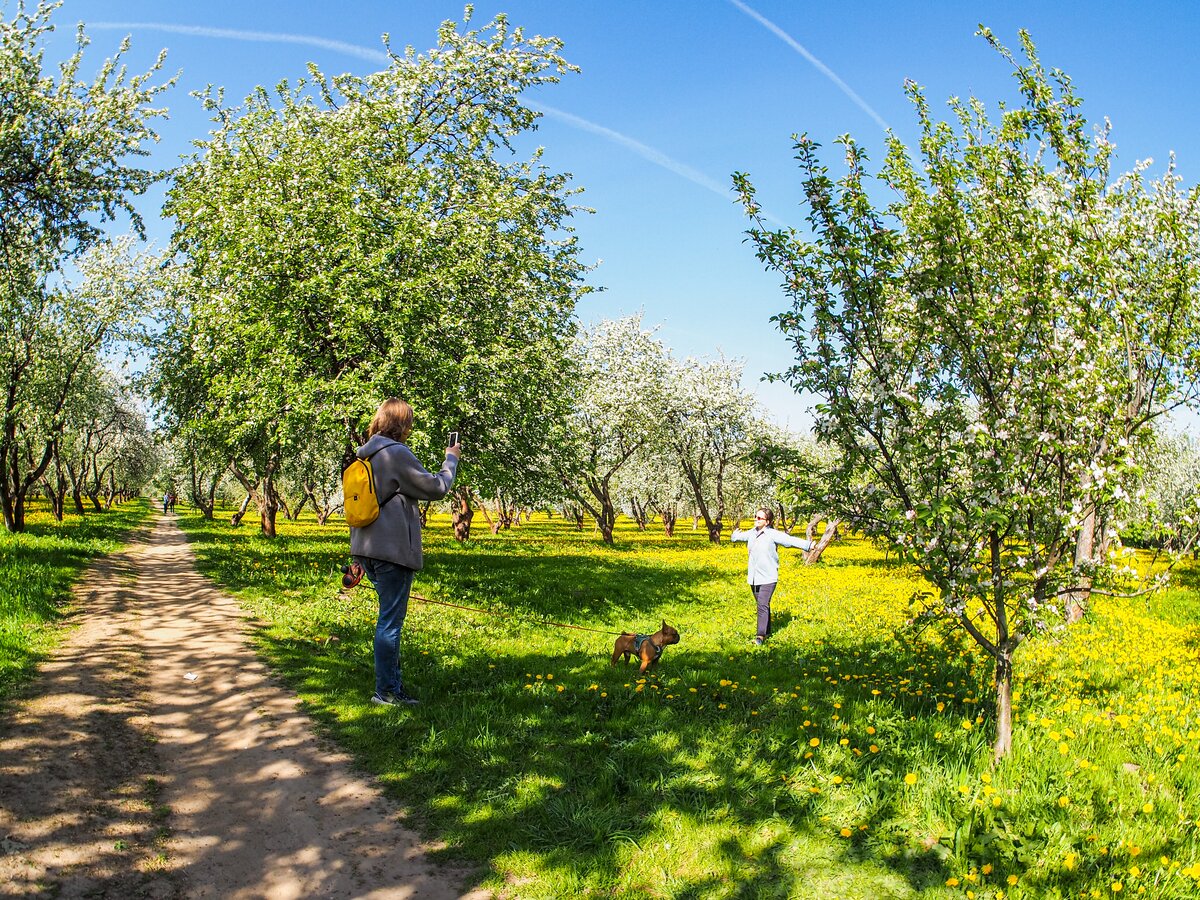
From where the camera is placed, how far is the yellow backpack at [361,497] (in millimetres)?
6770

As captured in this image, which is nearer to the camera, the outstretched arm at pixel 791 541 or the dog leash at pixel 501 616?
the outstretched arm at pixel 791 541

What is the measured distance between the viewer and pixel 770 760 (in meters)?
6.18

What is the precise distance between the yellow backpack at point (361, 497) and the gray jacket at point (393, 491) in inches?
1.9

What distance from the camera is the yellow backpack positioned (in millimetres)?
6770

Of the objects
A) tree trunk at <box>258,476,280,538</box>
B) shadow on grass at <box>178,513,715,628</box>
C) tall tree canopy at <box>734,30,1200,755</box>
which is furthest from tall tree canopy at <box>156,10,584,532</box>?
tree trunk at <box>258,476,280,538</box>

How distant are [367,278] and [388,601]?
26.4 feet

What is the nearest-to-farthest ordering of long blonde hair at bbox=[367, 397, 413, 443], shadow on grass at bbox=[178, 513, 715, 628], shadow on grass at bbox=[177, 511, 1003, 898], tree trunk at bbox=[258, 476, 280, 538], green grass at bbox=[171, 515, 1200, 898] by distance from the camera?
1. green grass at bbox=[171, 515, 1200, 898]
2. shadow on grass at bbox=[177, 511, 1003, 898]
3. long blonde hair at bbox=[367, 397, 413, 443]
4. shadow on grass at bbox=[178, 513, 715, 628]
5. tree trunk at bbox=[258, 476, 280, 538]

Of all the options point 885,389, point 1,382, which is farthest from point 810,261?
point 1,382

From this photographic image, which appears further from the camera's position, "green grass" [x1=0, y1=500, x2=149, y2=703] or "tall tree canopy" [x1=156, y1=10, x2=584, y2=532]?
"tall tree canopy" [x1=156, y1=10, x2=584, y2=532]

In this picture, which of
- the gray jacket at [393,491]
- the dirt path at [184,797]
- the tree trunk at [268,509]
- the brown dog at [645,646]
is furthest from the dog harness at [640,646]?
the tree trunk at [268,509]

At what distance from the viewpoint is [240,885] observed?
4.20 m

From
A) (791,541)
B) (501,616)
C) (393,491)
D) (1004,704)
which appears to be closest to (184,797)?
(393,491)

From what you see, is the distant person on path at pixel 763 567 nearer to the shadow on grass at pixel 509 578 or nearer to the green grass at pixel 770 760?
the green grass at pixel 770 760

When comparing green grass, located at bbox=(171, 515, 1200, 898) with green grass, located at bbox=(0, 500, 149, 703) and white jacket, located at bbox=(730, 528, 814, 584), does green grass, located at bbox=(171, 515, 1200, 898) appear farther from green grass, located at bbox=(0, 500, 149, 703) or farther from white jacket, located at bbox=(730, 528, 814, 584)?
green grass, located at bbox=(0, 500, 149, 703)
